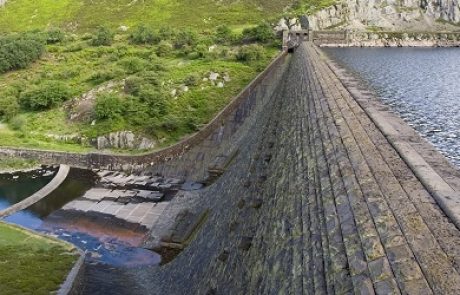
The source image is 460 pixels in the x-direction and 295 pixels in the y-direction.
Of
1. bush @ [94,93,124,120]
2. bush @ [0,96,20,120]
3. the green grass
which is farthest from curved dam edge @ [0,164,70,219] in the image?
bush @ [0,96,20,120]

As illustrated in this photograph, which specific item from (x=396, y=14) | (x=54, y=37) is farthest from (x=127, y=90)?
(x=396, y=14)

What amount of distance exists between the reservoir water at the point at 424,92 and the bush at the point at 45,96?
113 ft

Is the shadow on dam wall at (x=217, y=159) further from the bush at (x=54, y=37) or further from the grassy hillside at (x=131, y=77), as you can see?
the bush at (x=54, y=37)

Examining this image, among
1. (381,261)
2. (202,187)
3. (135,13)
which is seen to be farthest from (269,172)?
(135,13)

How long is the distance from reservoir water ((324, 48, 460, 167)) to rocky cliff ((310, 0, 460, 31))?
49108 mm

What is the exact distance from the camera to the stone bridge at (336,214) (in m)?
6.96

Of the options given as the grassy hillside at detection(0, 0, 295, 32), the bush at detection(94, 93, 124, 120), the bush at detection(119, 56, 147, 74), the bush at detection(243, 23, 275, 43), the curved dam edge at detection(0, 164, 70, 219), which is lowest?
the curved dam edge at detection(0, 164, 70, 219)

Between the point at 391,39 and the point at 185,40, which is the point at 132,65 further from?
the point at 391,39

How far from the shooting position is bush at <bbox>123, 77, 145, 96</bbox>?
5872 cm

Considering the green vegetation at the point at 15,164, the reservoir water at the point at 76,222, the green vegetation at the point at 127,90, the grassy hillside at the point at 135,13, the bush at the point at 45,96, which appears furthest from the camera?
the grassy hillside at the point at 135,13

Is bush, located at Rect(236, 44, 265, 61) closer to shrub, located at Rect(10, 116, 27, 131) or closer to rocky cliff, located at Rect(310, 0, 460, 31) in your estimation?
shrub, located at Rect(10, 116, 27, 131)

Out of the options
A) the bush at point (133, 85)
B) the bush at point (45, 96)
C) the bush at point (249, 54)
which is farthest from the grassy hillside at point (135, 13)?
the bush at point (45, 96)

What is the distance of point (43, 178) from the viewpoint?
45.7 m

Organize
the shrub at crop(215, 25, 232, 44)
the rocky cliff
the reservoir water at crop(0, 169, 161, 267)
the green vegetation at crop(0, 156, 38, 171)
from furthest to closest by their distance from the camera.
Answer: the rocky cliff, the shrub at crop(215, 25, 232, 44), the green vegetation at crop(0, 156, 38, 171), the reservoir water at crop(0, 169, 161, 267)
